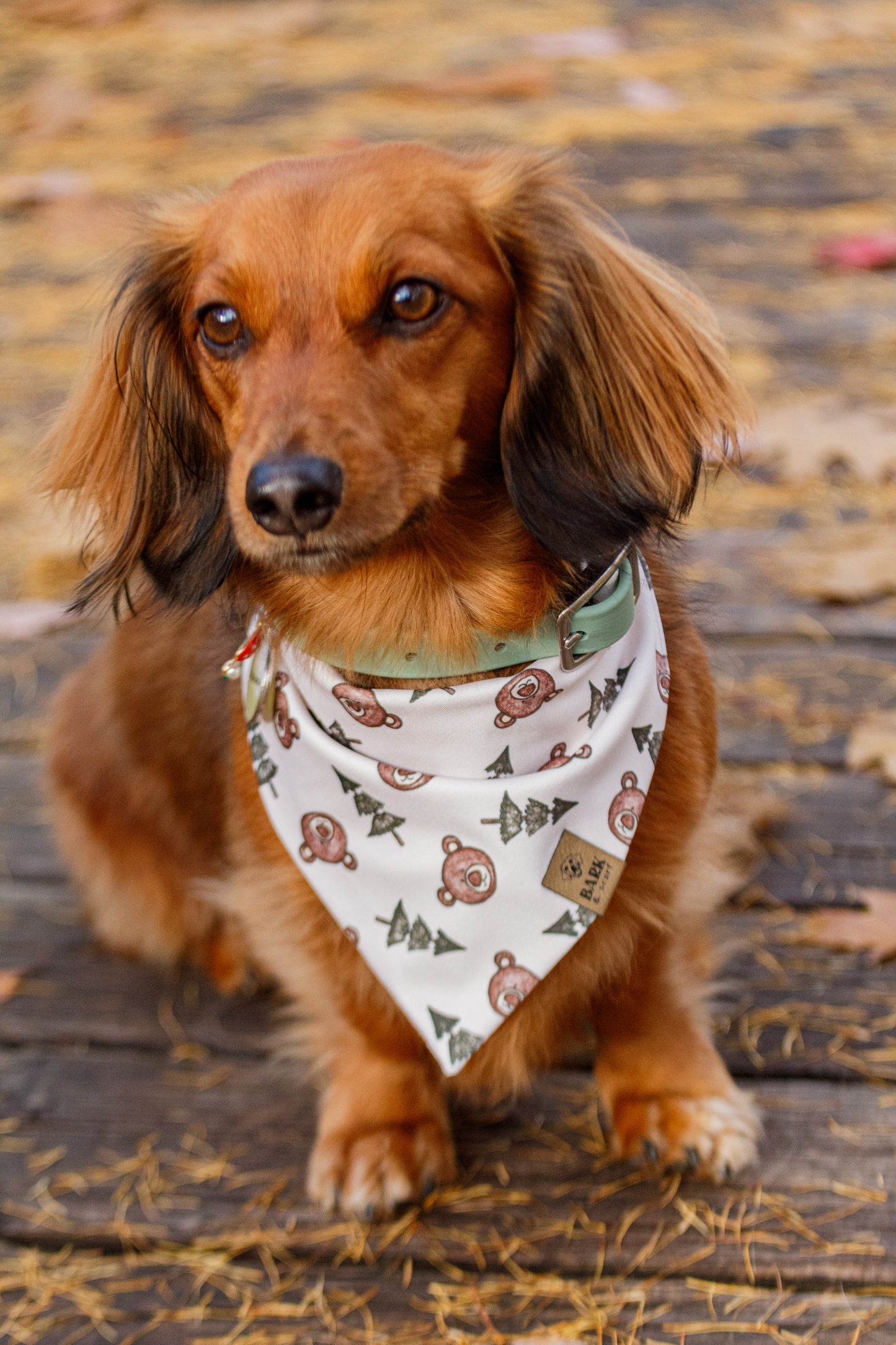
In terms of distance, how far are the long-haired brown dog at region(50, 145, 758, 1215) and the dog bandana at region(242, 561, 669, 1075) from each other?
0.09m

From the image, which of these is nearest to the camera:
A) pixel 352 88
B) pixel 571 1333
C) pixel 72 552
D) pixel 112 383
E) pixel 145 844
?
pixel 571 1333

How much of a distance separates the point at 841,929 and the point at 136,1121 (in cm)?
126

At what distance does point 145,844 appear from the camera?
2.45 metres

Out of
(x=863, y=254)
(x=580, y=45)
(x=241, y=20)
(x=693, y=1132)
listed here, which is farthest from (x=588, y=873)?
(x=241, y=20)

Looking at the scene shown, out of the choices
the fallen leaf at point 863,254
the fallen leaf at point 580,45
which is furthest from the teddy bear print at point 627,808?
the fallen leaf at point 580,45

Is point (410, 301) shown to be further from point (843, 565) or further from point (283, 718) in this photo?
point (843, 565)

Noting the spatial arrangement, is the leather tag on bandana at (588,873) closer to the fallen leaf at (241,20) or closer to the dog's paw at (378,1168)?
the dog's paw at (378,1168)

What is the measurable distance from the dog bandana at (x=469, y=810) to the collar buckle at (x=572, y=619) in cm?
2

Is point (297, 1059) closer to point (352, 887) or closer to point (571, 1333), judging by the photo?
point (352, 887)

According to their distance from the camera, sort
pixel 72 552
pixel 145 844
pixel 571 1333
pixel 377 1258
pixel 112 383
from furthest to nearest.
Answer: pixel 72 552 → pixel 145 844 → pixel 112 383 → pixel 377 1258 → pixel 571 1333

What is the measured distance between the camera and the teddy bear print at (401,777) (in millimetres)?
1850

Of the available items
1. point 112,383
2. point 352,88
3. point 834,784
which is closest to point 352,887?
point 112,383

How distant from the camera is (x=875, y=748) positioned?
2535mm

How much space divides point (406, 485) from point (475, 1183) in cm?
110
